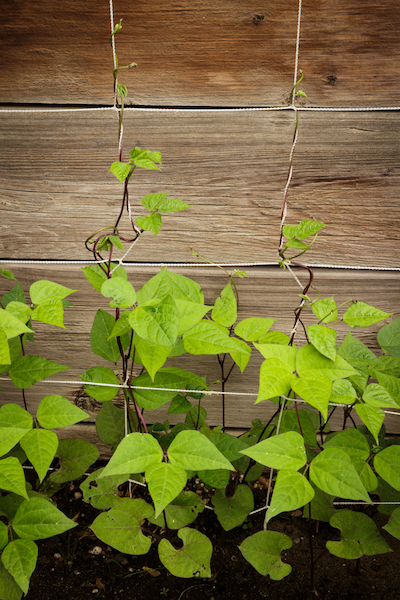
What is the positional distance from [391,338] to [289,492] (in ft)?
1.76

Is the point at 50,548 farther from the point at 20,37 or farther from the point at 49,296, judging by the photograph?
the point at 20,37

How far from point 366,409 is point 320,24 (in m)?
0.94

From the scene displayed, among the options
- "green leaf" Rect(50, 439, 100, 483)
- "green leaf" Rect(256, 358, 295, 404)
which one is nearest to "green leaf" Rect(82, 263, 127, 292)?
"green leaf" Rect(256, 358, 295, 404)

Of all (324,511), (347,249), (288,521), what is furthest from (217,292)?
(288,521)

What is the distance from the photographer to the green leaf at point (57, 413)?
0.87 metres

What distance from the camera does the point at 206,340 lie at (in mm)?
831

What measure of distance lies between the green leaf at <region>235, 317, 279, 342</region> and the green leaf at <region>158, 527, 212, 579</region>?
49 cm

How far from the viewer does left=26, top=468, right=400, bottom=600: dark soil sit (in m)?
1.13

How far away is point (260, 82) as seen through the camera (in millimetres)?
1032

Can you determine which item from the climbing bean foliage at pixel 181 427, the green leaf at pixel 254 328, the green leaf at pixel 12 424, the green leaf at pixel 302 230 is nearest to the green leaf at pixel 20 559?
the climbing bean foliage at pixel 181 427

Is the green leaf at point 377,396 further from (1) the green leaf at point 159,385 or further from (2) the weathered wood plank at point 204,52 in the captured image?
(2) the weathered wood plank at point 204,52

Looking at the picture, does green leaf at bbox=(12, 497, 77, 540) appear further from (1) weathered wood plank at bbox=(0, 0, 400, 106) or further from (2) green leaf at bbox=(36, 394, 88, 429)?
(1) weathered wood plank at bbox=(0, 0, 400, 106)

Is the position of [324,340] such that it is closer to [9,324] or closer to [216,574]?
[9,324]

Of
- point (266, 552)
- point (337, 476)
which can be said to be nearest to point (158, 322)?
point (337, 476)
